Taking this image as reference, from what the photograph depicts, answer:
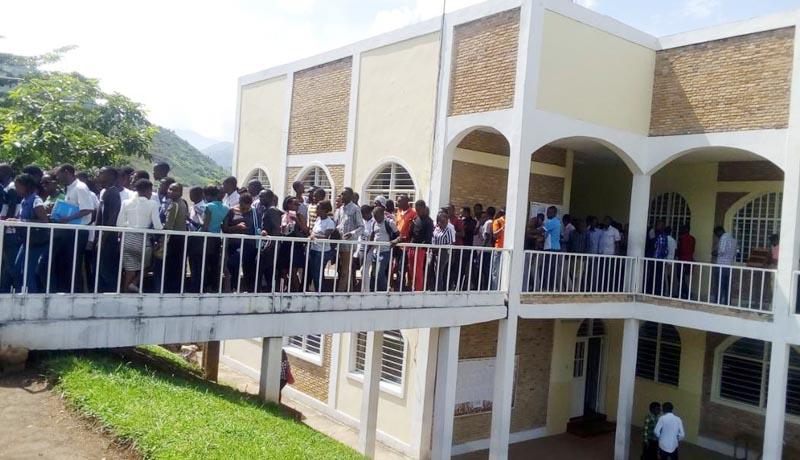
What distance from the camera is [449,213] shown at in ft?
34.2

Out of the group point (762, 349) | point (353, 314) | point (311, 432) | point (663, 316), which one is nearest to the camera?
point (311, 432)

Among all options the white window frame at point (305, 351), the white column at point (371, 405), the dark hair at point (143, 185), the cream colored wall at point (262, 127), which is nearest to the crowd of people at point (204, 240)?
the dark hair at point (143, 185)

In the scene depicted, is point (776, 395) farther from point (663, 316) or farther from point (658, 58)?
point (658, 58)

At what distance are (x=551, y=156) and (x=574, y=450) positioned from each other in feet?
20.2

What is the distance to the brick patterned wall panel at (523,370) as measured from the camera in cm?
1248

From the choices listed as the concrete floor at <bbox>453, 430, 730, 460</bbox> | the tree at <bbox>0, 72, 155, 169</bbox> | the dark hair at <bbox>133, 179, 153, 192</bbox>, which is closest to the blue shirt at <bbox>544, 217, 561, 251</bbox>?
the concrete floor at <bbox>453, 430, 730, 460</bbox>

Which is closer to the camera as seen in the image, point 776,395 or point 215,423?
point 215,423

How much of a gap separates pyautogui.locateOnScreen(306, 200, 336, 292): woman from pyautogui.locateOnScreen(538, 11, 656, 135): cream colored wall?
4.17m

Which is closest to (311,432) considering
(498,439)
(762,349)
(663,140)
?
(498,439)

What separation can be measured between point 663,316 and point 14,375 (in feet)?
33.1

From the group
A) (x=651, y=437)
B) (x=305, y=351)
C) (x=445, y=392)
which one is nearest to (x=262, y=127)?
(x=305, y=351)

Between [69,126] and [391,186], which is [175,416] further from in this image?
[69,126]

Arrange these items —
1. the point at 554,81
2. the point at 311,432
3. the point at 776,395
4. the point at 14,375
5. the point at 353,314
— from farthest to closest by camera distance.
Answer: the point at 554,81
the point at 776,395
the point at 353,314
the point at 311,432
the point at 14,375

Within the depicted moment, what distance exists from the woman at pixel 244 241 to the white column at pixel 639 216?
24.0 feet
